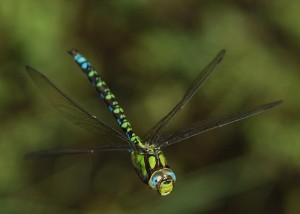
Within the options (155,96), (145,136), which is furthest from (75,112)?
(155,96)

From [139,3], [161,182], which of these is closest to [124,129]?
[161,182]

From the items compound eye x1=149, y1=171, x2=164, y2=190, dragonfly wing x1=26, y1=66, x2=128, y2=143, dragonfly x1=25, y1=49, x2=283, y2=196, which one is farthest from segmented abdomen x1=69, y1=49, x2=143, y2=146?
compound eye x1=149, y1=171, x2=164, y2=190

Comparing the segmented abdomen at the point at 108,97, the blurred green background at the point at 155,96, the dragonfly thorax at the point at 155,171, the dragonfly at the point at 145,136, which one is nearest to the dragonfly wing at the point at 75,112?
the dragonfly at the point at 145,136

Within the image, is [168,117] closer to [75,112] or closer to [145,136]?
[145,136]

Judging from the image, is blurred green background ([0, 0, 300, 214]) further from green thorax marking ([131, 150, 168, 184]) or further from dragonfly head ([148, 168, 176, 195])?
dragonfly head ([148, 168, 176, 195])

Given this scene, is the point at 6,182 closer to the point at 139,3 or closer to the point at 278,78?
the point at 139,3

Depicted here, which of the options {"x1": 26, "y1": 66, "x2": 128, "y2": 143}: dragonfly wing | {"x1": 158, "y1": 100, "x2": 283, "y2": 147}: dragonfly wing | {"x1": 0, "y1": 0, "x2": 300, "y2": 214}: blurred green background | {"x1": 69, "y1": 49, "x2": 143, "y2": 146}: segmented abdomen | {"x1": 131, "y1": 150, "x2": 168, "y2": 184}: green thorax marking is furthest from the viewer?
{"x1": 0, "y1": 0, "x2": 300, "y2": 214}: blurred green background
